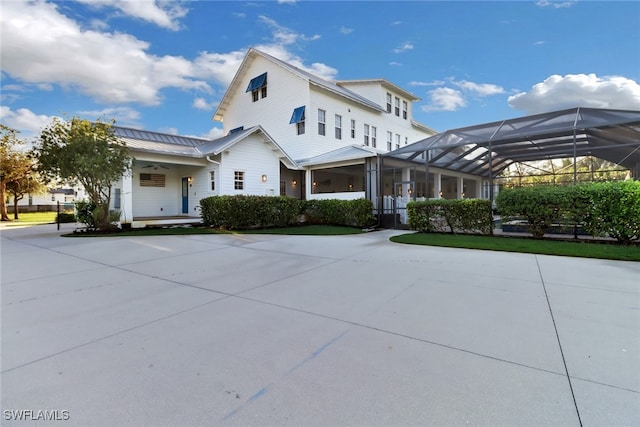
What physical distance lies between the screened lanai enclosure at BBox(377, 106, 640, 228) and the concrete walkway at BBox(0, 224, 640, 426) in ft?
24.3

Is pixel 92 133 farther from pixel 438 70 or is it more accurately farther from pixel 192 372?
pixel 438 70

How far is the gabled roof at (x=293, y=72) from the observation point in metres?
18.4

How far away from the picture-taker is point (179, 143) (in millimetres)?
18203

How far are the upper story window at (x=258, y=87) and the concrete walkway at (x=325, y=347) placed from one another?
683 inches

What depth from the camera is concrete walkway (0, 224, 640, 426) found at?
1975 millimetres

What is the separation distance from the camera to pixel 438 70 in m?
19.4

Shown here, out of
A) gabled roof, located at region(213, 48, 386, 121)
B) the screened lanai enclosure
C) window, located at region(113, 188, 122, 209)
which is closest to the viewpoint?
the screened lanai enclosure

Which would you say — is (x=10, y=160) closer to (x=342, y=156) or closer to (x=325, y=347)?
(x=342, y=156)

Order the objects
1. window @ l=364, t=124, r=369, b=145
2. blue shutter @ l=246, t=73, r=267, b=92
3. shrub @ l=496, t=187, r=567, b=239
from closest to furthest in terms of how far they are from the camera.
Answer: shrub @ l=496, t=187, r=567, b=239, blue shutter @ l=246, t=73, r=267, b=92, window @ l=364, t=124, r=369, b=145

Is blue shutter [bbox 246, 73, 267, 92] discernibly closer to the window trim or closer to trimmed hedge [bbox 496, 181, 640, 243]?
the window trim

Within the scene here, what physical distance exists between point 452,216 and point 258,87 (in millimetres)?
15332

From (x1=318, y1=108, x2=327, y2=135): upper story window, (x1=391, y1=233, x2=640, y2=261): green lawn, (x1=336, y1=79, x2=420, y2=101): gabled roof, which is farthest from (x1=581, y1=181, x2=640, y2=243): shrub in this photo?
(x1=336, y1=79, x2=420, y2=101): gabled roof

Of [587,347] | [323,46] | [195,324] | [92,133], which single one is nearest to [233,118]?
[323,46]

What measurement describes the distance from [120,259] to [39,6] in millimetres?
7941
